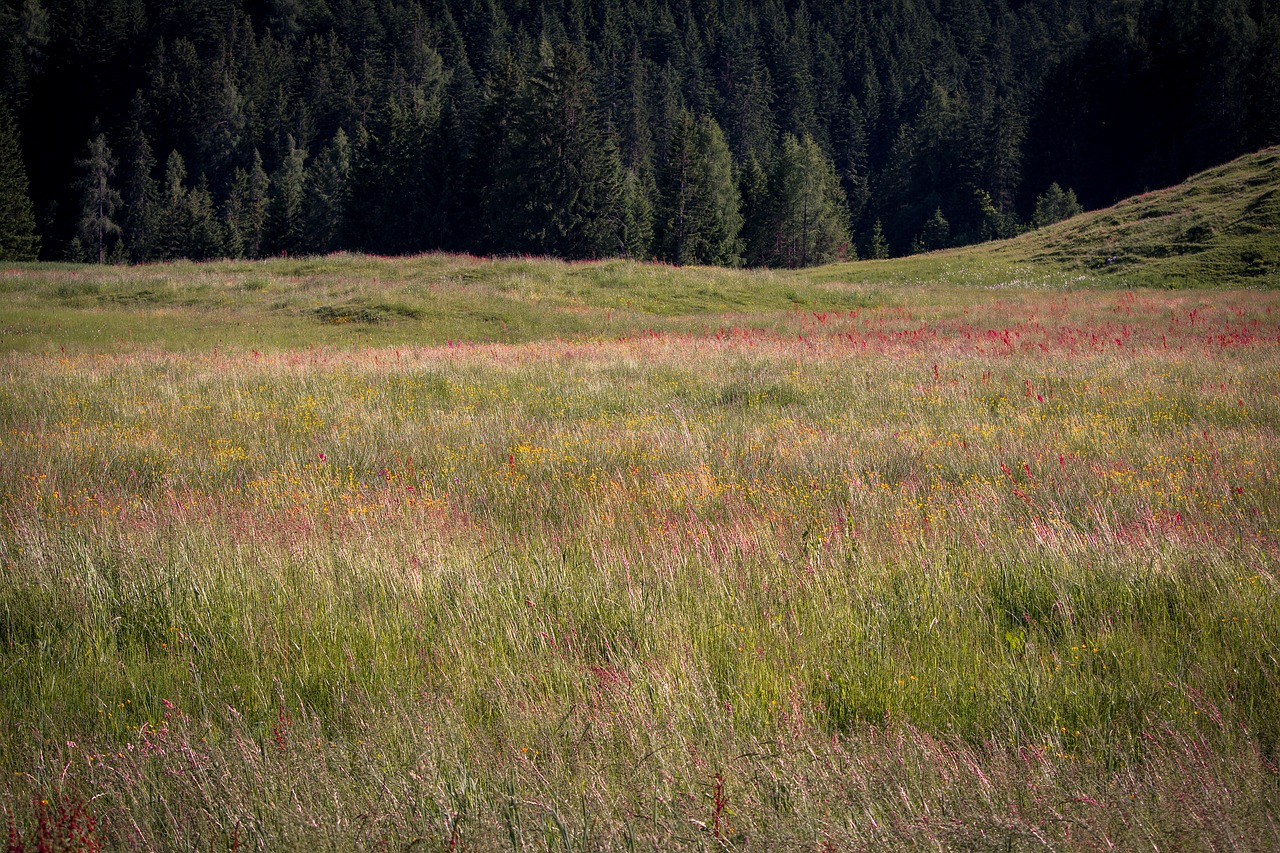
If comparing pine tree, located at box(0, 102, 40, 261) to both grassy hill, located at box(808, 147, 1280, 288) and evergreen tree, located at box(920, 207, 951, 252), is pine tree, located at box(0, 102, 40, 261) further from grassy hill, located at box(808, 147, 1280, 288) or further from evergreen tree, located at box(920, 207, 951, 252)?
evergreen tree, located at box(920, 207, 951, 252)

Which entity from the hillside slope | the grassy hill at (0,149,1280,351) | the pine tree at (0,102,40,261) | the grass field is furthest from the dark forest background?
the grass field

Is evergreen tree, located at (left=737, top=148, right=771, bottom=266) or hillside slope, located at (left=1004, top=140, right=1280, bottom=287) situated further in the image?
evergreen tree, located at (left=737, top=148, right=771, bottom=266)

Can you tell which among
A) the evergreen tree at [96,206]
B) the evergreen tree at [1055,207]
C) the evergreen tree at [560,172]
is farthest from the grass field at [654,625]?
the evergreen tree at [96,206]

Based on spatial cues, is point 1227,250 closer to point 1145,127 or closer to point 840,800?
point 840,800

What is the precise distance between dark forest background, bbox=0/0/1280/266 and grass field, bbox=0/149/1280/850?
5226 cm

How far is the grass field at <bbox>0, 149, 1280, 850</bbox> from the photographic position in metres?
2.32

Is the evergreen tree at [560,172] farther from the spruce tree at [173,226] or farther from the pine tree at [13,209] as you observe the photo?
the pine tree at [13,209]

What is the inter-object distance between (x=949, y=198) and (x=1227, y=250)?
246 ft

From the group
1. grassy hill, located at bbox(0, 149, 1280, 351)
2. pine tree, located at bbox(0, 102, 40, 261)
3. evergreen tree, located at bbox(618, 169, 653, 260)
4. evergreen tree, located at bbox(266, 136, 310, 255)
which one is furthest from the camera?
evergreen tree, located at bbox(266, 136, 310, 255)

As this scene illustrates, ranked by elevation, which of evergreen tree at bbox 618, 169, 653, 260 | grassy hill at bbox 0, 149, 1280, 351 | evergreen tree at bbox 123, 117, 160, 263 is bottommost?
grassy hill at bbox 0, 149, 1280, 351

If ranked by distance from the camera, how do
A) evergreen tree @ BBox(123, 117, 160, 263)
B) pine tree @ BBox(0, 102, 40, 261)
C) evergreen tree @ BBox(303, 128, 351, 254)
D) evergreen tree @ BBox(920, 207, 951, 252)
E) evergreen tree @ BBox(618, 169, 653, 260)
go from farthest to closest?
evergreen tree @ BBox(920, 207, 951, 252) < evergreen tree @ BBox(123, 117, 160, 263) < evergreen tree @ BBox(303, 128, 351, 254) < pine tree @ BBox(0, 102, 40, 261) < evergreen tree @ BBox(618, 169, 653, 260)

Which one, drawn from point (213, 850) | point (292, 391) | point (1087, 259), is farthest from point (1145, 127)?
point (213, 850)

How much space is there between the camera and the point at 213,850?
7.33 ft

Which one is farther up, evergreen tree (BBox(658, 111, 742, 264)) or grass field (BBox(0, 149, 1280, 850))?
evergreen tree (BBox(658, 111, 742, 264))
